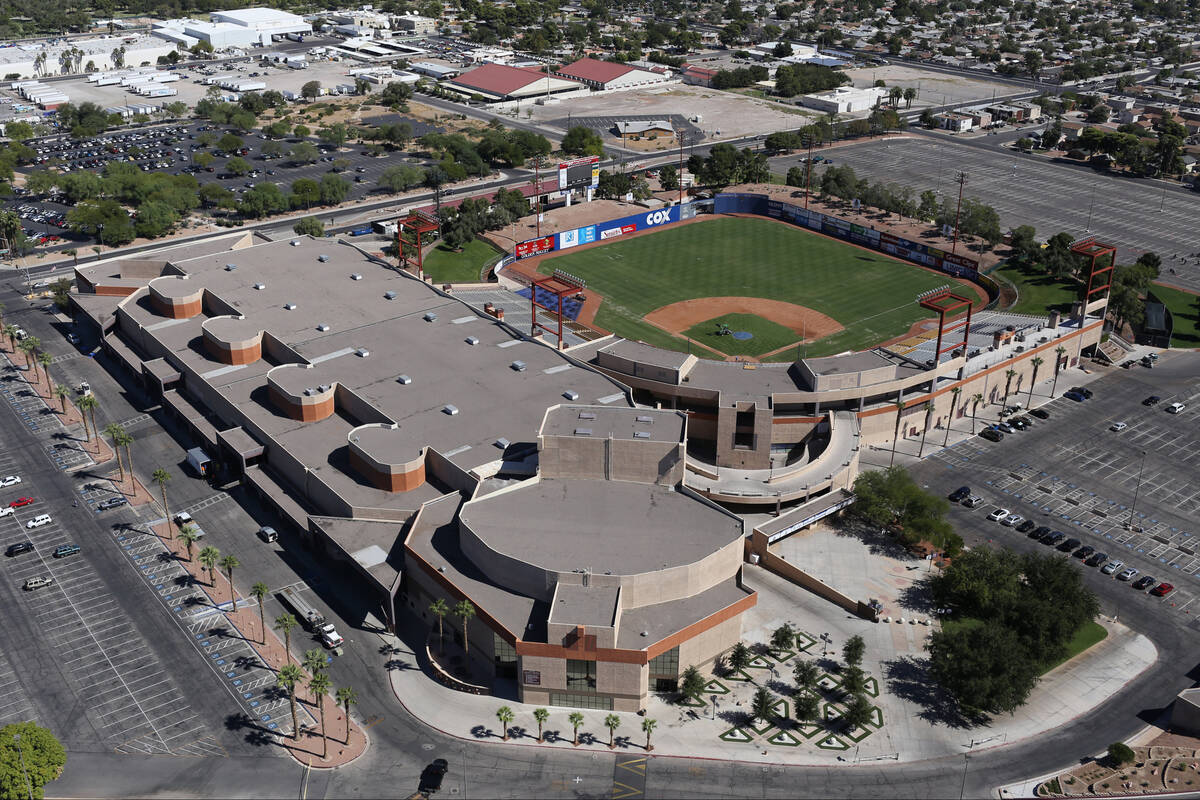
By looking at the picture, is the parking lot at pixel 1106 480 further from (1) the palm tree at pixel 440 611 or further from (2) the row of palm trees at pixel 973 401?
(1) the palm tree at pixel 440 611

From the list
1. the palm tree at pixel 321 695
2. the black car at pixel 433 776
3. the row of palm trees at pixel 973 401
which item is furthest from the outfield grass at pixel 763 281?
the black car at pixel 433 776

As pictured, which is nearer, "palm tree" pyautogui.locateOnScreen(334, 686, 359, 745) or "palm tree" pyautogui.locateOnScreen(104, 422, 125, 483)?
"palm tree" pyautogui.locateOnScreen(334, 686, 359, 745)

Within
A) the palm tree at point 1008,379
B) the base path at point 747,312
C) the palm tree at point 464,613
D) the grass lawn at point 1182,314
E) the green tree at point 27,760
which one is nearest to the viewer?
the green tree at point 27,760

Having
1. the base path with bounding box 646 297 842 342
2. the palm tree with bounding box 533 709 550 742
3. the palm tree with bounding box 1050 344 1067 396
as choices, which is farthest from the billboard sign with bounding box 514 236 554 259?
the palm tree with bounding box 533 709 550 742

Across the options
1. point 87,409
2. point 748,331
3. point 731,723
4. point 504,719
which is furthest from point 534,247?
point 504,719

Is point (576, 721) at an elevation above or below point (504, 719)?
below

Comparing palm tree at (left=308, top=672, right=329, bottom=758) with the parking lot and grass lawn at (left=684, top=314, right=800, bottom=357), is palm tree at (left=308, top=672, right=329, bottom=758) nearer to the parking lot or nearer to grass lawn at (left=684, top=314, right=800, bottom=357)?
the parking lot

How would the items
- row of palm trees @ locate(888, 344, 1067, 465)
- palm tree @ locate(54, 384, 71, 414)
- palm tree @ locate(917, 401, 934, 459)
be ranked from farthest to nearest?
palm tree @ locate(54, 384, 71, 414) < palm tree @ locate(917, 401, 934, 459) < row of palm trees @ locate(888, 344, 1067, 465)

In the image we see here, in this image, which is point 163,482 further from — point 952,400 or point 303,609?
point 952,400
